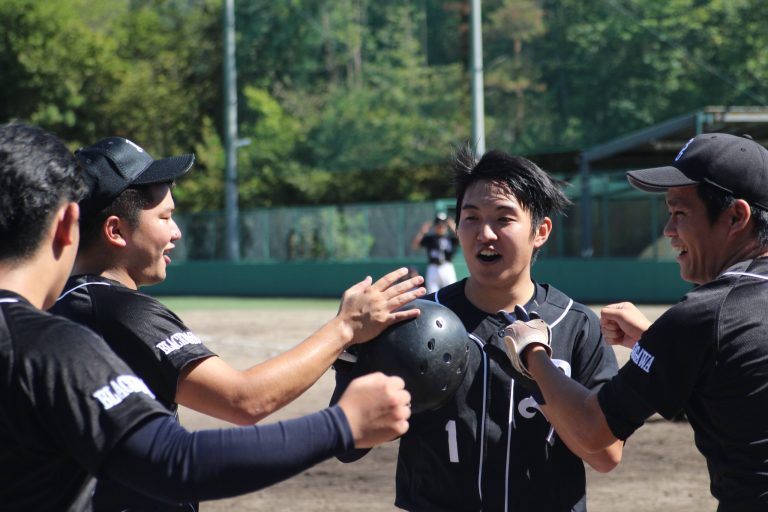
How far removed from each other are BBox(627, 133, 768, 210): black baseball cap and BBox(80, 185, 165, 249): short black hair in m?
1.74

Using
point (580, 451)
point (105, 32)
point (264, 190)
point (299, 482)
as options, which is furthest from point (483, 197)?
point (105, 32)

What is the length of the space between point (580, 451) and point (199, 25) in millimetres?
52568

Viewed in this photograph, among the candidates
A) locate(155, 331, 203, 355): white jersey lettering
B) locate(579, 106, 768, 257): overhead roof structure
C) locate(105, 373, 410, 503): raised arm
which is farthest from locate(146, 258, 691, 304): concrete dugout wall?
locate(105, 373, 410, 503): raised arm

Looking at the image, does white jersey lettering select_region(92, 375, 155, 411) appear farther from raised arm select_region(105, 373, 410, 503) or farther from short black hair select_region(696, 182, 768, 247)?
short black hair select_region(696, 182, 768, 247)

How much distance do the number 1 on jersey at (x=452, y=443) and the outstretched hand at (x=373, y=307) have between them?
50cm

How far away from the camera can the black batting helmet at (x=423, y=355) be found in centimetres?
371

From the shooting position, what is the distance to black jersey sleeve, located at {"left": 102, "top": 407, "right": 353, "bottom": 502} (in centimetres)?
242

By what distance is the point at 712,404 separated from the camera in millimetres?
3338

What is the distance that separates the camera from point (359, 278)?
33.8 m

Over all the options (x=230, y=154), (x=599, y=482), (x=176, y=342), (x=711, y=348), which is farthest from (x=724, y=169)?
(x=230, y=154)

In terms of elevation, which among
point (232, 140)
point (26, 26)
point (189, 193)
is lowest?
point (189, 193)

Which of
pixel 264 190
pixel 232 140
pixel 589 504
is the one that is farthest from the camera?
pixel 264 190

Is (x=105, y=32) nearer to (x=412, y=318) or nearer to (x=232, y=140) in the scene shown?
(x=232, y=140)

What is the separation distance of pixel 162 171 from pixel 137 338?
673mm
